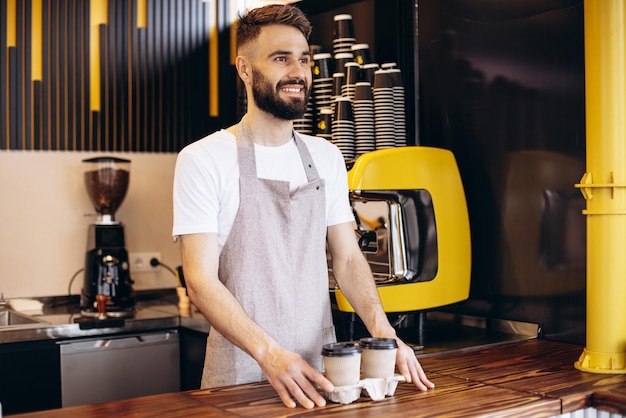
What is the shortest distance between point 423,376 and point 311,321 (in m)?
0.41

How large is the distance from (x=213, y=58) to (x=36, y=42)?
2.93 ft

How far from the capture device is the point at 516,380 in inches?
78.7

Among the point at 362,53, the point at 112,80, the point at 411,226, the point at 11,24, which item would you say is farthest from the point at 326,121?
the point at 11,24

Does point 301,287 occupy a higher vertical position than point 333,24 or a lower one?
lower

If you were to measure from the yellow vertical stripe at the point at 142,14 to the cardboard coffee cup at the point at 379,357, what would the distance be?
2777 mm

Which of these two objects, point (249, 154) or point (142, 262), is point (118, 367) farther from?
point (249, 154)

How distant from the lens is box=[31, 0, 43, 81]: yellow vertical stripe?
3.82 metres

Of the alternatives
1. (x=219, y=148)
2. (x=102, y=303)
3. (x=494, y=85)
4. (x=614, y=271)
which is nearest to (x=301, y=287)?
(x=219, y=148)

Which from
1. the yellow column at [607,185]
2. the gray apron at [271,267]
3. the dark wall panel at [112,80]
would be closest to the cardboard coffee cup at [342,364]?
the gray apron at [271,267]

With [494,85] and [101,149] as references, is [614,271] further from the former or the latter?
[101,149]

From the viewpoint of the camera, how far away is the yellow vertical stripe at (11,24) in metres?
3.76

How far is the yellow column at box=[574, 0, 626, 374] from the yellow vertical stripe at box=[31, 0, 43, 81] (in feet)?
8.51

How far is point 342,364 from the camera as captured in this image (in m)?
1.69

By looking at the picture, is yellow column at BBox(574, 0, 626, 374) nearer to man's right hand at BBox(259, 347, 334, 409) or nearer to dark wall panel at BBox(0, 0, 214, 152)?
man's right hand at BBox(259, 347, 334, 409)
